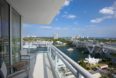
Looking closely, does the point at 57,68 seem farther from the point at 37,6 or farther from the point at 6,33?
the point at 37,6

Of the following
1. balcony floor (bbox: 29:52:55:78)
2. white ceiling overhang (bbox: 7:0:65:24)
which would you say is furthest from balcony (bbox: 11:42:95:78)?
white ceiling overhang (bbox: 7:0:65:24)

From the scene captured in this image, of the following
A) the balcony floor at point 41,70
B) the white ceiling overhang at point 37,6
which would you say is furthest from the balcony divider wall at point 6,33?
the balcony floor at point 41,70

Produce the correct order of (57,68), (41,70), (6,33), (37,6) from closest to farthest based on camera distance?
(57,68) → (6,33) → (41,70) → (37,6)

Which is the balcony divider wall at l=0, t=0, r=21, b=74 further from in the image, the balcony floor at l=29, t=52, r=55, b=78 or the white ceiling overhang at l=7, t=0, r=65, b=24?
the balcony floor at l=29, t=52, r=55, b=78

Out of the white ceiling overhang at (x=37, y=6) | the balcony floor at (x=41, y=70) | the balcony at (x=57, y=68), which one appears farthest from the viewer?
the white ceiling overhang at (x=37, y=6)

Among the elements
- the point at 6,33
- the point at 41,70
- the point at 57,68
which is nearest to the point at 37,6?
the point at 6,33

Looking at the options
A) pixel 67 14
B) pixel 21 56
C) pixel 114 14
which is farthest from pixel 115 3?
pixel 21 56

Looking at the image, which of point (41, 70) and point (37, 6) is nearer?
point (41, 70)

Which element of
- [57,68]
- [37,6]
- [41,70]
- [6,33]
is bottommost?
[41,70]

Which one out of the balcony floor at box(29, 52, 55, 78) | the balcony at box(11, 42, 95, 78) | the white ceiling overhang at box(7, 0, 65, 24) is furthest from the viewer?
the white ceiling overhang at box(7, 0, 65, 24)

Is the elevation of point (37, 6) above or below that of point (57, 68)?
above

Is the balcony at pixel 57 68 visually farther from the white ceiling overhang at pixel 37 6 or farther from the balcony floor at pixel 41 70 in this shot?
the white ceiling overhang at pixel 37 6

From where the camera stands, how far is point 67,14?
42.6m

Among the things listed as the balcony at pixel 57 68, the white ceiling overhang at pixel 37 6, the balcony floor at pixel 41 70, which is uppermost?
the white ceiling overhang at pixel 37 6
